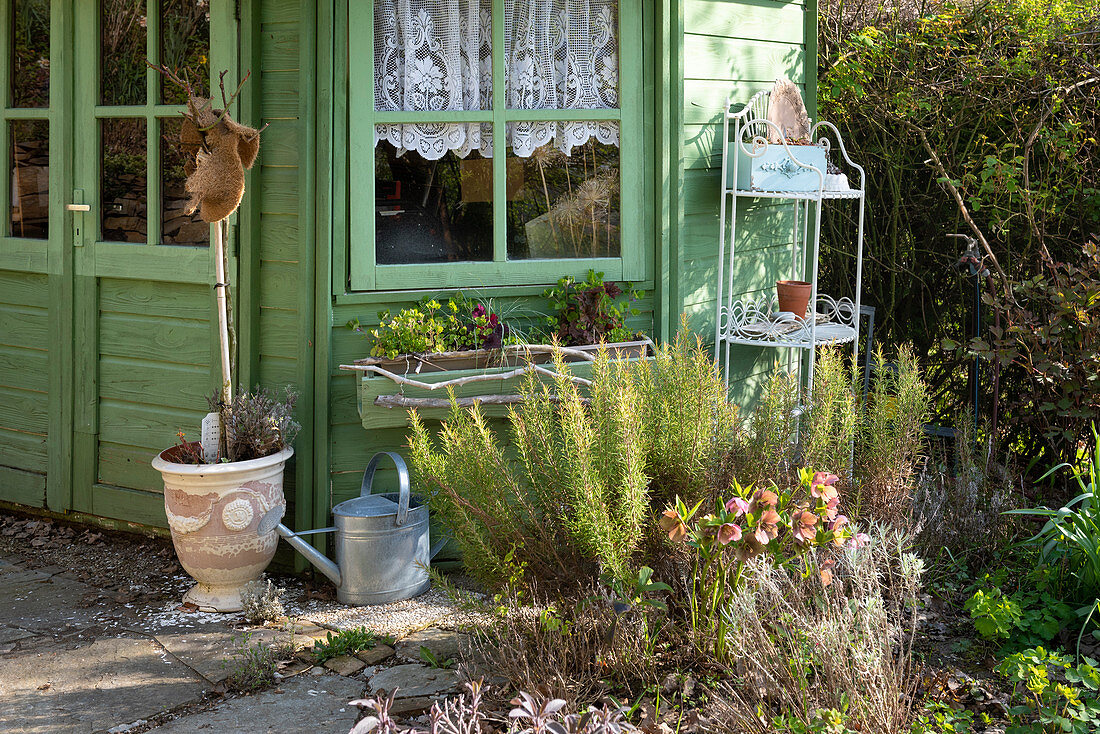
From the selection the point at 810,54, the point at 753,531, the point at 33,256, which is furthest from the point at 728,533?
the point at 33,256

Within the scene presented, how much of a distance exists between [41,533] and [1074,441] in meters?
4.44

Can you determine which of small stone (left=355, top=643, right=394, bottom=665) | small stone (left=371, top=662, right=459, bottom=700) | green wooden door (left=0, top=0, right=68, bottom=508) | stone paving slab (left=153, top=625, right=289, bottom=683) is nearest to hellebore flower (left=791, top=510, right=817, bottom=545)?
small stone (left=371, top=662, right=459, bottom=700)

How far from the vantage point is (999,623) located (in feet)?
9.64

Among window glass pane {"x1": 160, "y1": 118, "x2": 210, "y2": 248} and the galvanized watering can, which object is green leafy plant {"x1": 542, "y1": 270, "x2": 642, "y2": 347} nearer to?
the galvanized watering can

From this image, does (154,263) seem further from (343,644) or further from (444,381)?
(343,644)

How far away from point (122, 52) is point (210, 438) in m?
1.69

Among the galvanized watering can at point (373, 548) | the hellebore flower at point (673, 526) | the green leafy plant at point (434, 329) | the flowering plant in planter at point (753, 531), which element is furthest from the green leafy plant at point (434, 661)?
the green leafy plant at point (434, 329)

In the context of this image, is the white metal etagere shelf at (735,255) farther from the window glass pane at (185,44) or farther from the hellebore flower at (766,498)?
the window glass pane at (185,44)

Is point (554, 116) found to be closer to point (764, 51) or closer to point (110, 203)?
point (764, 51)

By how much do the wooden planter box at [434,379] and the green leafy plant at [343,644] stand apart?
796 mm

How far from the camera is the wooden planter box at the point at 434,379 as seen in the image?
12.3 feet

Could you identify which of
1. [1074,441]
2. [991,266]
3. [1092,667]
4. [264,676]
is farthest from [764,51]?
Answer: [264,676]

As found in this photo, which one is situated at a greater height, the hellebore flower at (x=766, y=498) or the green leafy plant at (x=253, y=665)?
the hellebore flower at (x=766, y=498)

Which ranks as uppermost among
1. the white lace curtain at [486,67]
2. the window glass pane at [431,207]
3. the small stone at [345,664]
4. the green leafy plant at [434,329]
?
the white lace curtain at [486,67]
